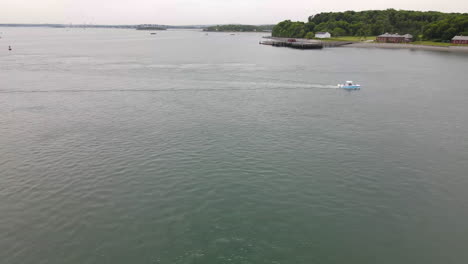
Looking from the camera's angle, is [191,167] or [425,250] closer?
[425,250]

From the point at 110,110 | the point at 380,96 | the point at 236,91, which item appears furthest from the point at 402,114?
the point at 110,110

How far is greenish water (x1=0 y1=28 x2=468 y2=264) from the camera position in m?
25.1

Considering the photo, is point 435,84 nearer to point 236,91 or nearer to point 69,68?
point 236,91

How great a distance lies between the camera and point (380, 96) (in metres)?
77.1

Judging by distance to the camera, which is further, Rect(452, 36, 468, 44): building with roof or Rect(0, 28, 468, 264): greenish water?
Rect(452, 36, 468, 44): building with roof

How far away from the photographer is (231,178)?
35.6 metres

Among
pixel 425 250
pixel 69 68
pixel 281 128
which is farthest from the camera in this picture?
pixel 69 68

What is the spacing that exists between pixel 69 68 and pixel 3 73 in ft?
62.3

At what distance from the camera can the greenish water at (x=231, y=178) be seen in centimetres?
2509

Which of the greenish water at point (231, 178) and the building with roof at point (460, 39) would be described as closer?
the greenish water at point (231, 178)

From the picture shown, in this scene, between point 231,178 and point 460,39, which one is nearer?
point 231,178

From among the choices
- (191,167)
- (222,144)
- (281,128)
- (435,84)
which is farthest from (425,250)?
(435,84)

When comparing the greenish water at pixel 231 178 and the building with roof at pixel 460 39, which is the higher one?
the building with roof at pixel 460 39

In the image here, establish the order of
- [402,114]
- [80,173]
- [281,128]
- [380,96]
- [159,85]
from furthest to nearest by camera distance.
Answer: [159,85], [380,96], [402,114], [281,128], [80,173]
